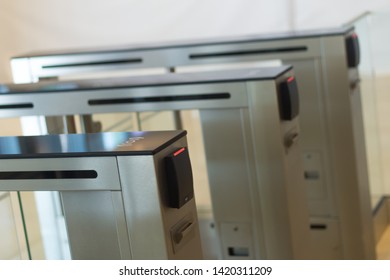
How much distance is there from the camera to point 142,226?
1.55m

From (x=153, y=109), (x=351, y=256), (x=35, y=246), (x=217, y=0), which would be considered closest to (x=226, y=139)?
(x=153, y=109)

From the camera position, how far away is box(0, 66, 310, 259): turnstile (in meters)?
2.13

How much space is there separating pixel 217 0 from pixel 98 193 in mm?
2518

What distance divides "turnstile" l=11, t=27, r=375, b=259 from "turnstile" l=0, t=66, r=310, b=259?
0.46m

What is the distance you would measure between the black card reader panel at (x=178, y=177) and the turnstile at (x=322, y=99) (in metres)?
1.20

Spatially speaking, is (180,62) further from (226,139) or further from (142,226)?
(142,226)

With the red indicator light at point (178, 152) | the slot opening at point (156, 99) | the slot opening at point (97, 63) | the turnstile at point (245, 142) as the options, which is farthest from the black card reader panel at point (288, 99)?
the slot opening at point (97, 63)

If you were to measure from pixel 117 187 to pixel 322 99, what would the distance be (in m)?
1.34

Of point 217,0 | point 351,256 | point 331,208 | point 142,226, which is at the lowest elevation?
point 351,256

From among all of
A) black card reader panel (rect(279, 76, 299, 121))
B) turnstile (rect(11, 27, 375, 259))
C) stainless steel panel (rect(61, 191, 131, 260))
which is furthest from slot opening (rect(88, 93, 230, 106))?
stainless steel panel (rect(61, 191, 131, 260))

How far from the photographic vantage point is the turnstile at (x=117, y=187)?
59.9 inches

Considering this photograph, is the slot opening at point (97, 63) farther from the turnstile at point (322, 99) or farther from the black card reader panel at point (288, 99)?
the black card reader panel at point (288, 99)

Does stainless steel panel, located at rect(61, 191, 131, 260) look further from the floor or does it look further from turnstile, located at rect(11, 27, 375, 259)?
the floor
